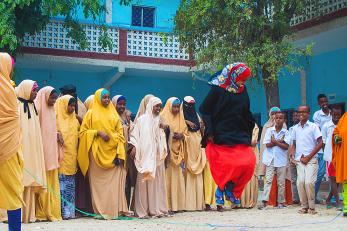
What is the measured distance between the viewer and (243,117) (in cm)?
611

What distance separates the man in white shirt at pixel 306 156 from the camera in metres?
8.41

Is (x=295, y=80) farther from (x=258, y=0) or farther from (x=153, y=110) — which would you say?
(x=153, y=110)

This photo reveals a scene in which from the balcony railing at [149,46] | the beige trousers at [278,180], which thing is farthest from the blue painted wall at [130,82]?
the beige trousers at [278,180]

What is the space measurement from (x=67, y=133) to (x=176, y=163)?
6.29 ft

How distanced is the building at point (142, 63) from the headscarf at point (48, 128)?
575cm

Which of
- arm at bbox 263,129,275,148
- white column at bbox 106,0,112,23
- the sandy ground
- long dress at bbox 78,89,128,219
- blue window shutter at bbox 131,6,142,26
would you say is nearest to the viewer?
the sandy ground

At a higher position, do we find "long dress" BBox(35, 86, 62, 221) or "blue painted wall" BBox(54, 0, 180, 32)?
"blue painted wall" BBox(54, 0, 180, 32)

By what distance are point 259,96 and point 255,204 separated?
251 inches

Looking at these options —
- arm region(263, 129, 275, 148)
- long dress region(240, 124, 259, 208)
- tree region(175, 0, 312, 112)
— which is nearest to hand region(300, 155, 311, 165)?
arm region(263, 129, 275, 148)

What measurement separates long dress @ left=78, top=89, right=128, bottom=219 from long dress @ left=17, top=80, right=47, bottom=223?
2.54ft

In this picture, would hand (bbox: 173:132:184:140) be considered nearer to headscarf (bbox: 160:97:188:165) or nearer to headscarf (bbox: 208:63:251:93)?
headscarf (bbox: 160:97:188:165)

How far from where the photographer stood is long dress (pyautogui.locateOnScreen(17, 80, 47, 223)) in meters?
7.42

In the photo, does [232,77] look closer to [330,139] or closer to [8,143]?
[8,143]

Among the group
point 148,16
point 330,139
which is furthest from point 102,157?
point 148,16
